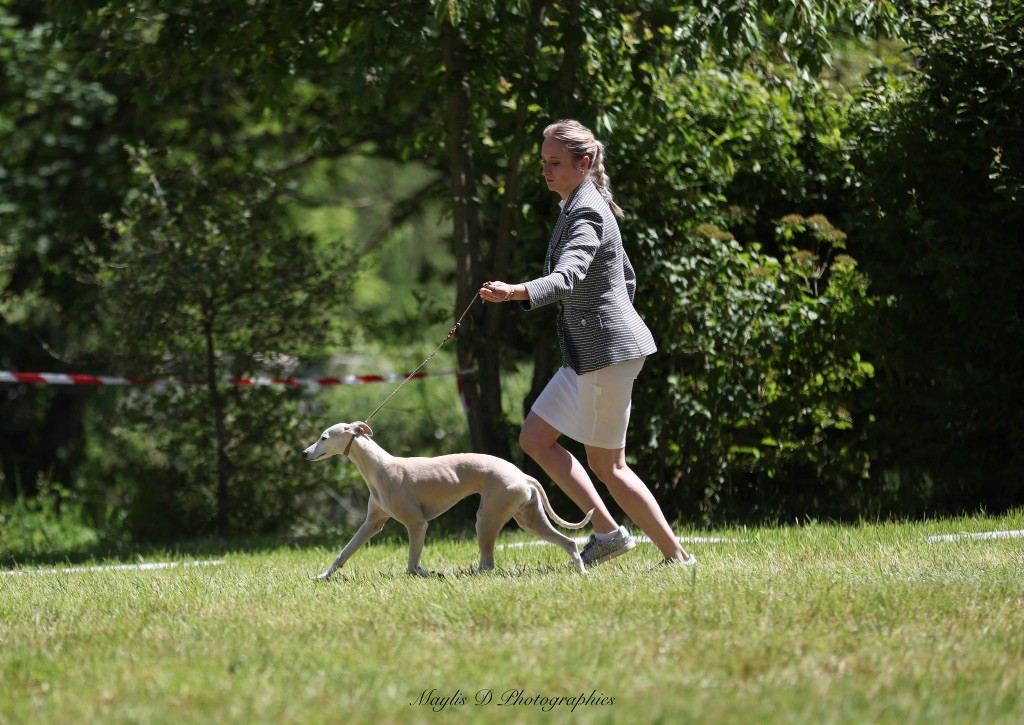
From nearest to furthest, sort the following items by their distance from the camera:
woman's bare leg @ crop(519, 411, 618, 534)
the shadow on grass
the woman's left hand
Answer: the woman's left hand
woman's bare leg @ crop(519, 411, 618, 534)
the shadow on grass

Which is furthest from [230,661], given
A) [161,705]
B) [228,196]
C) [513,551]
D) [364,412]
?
[364,412]

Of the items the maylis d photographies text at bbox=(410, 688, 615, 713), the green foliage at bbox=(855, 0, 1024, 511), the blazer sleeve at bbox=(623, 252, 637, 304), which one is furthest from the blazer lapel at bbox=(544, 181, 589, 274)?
the green foliage at bbox=(855, 0, 1024, 511)

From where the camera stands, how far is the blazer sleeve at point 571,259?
17.1ft

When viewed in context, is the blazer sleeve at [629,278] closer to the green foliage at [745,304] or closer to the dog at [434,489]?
the dog at [434,489]

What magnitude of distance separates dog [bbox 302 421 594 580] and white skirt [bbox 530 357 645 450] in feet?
1.07

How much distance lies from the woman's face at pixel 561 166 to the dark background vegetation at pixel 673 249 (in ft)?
→ 6.84

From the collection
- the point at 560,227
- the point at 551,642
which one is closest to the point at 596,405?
the point at 560,227

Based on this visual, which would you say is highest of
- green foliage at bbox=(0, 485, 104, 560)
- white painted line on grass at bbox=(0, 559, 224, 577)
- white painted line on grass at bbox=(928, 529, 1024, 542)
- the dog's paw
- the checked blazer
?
the checked blazer

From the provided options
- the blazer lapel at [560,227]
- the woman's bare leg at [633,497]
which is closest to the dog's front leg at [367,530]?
the woman's bare leg at [633,497]

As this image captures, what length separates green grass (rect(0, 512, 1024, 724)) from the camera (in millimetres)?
3577

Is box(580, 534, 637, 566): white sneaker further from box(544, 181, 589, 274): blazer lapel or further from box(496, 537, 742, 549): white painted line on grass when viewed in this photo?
box(544, 181, 589, 274): blazer lapel

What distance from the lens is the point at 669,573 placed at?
5527mm

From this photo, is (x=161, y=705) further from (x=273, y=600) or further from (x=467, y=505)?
(x=467, y=505)

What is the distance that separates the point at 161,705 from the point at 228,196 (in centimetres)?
690
